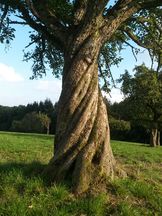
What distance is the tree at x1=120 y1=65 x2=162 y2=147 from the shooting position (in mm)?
45719

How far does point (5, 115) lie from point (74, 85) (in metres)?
103

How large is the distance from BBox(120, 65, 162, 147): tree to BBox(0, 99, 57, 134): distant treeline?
1526 inches

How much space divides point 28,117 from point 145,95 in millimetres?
52617

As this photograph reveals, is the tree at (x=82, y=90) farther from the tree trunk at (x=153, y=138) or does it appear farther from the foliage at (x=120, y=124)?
the foliage at (x=120, y=124)

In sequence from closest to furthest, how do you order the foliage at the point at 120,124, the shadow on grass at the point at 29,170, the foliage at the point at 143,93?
the shadow on grass at the point at 29,170 → the foliage at the point at 143,93 → the foliage at the point at 120,124

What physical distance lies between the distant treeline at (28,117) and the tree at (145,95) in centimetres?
3877

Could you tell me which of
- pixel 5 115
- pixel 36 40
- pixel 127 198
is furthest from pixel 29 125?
pixel 127 198

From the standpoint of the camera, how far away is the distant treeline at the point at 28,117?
90269mm

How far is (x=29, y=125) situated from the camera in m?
91.3

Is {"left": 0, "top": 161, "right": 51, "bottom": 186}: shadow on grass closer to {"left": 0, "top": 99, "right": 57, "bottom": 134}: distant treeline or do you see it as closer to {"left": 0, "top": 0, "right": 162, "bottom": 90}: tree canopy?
{"left": 0, "top": 0, "right": 162, "bottom": 90}: tree canopy

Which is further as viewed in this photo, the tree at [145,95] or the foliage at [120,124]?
the foliage at [120,124]

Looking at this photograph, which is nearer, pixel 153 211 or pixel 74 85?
pixel 153 211

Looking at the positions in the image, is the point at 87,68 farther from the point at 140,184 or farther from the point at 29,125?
the point at 29,125

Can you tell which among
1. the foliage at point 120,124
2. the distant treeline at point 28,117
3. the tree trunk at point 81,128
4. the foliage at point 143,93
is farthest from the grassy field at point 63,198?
the distant treeline at point 28,117
